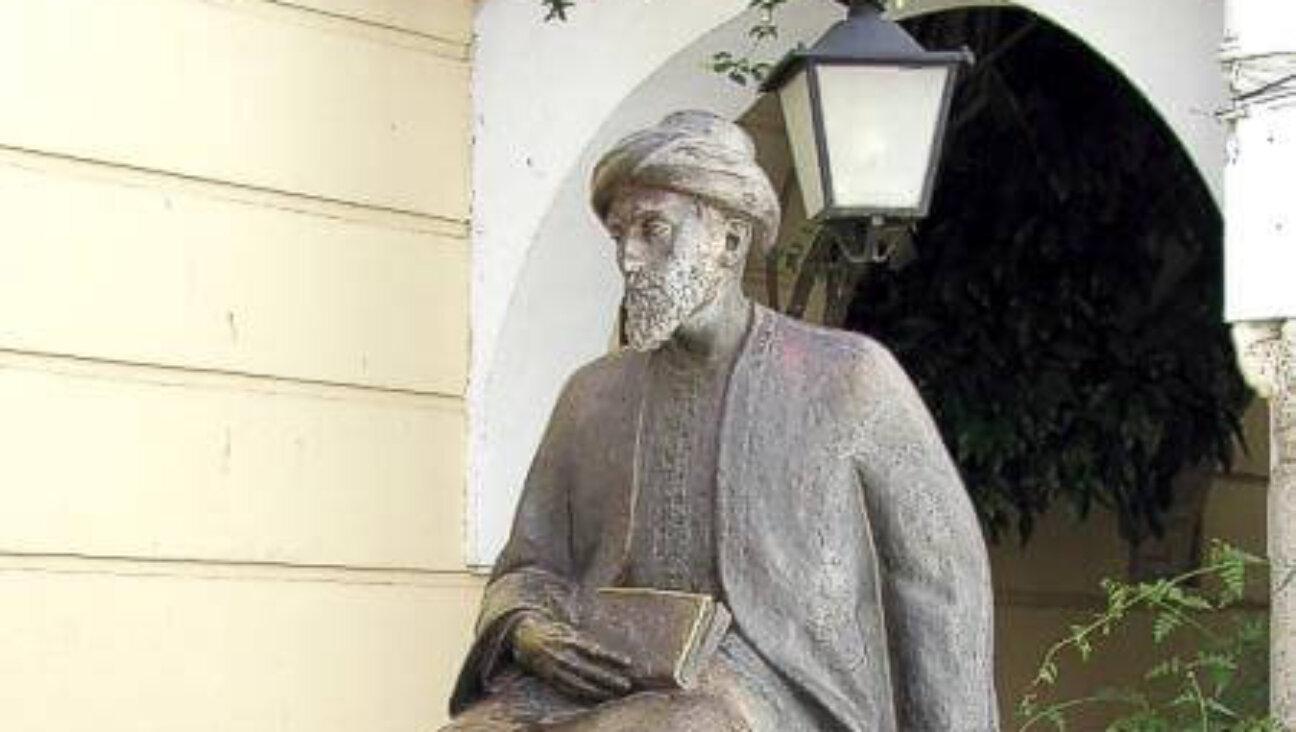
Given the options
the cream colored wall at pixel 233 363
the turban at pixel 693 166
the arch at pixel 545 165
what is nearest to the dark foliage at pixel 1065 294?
the arch at pixel 545 165

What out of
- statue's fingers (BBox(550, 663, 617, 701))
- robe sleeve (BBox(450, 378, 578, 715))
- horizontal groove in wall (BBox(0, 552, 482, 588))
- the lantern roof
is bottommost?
horizontal groove in wall (BBox(0, 552, 482, 588))

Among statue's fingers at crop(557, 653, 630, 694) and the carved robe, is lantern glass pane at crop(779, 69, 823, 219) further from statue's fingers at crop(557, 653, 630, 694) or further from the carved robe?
statue's fingers at crop(557, 653, 630, 694)

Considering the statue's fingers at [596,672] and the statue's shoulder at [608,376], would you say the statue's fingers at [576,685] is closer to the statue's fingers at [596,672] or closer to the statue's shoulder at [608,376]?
the statue's fingers at [596,672]

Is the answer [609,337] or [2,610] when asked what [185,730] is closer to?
[2,610]

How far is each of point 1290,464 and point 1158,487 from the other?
2.35 meters

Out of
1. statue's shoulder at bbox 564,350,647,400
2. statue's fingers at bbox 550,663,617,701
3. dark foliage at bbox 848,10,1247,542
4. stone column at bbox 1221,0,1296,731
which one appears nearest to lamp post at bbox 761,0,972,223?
stone column at bbox 1221,0,1296,731

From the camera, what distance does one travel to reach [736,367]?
402cm

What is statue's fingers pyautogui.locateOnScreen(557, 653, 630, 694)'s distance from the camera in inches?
152

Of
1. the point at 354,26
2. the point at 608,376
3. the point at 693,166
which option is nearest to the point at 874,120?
the point at 608,376

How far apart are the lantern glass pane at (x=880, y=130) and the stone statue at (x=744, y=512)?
1419mm

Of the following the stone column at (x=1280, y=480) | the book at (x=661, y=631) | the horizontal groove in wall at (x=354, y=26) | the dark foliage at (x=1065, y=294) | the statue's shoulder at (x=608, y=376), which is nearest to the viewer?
the book at (x=661, y=631)

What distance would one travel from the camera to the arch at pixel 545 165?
7043 mm

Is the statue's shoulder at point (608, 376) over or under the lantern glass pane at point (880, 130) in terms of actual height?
under

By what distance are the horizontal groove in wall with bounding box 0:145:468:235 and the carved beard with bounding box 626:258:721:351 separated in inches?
103
